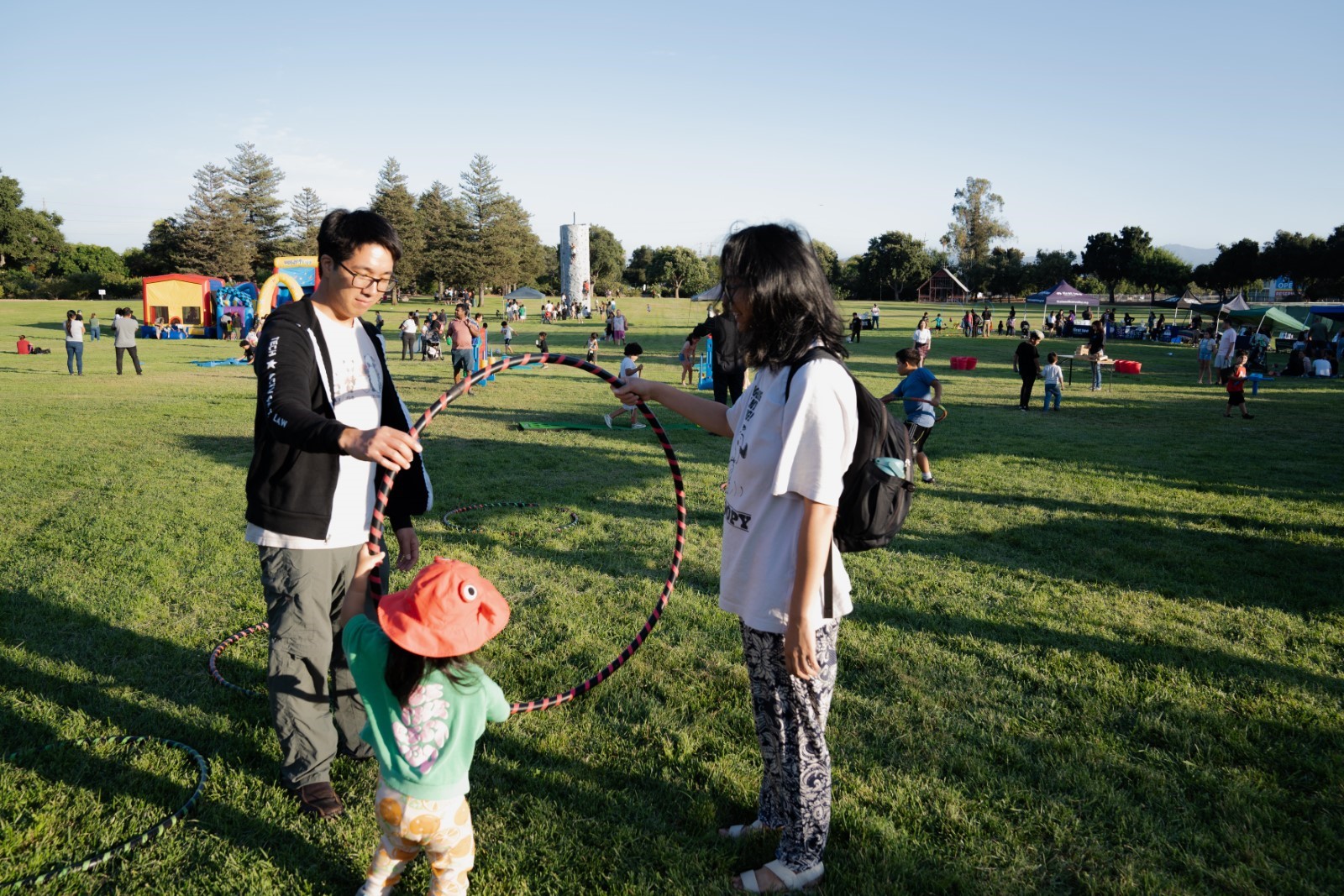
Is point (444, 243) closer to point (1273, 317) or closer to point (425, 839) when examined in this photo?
point (1273, 317)

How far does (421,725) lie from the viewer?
8.76ft

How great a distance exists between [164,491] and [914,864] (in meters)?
8.96

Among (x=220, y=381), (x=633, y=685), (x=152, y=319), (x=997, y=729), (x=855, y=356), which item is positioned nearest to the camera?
(x=997, y=729)

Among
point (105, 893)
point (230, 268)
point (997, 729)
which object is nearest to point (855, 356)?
point (997, 729)

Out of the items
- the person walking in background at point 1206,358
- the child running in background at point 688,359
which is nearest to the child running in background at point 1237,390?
the person walking in background at point 1206,358

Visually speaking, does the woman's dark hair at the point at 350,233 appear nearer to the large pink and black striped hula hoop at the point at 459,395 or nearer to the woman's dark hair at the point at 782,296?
the large pink and black striped hula hoop at the point at 459,395

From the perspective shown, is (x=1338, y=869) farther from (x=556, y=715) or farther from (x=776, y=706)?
(x=556, y=715)

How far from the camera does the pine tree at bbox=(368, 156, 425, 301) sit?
2980 inches

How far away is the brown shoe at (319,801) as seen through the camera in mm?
3395

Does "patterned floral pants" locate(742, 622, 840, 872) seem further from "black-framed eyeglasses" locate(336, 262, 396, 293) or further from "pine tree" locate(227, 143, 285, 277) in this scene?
"pine tree" locate(227, 143, 285, 277)

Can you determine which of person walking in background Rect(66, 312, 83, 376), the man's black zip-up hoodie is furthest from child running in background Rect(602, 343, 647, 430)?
person walking in background Rect(66, 312, 83, 376)

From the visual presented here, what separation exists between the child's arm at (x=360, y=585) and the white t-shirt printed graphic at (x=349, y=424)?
180 millimetres

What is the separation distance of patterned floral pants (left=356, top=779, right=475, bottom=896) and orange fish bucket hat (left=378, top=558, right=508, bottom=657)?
1.84 ft

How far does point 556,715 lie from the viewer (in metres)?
4.32
